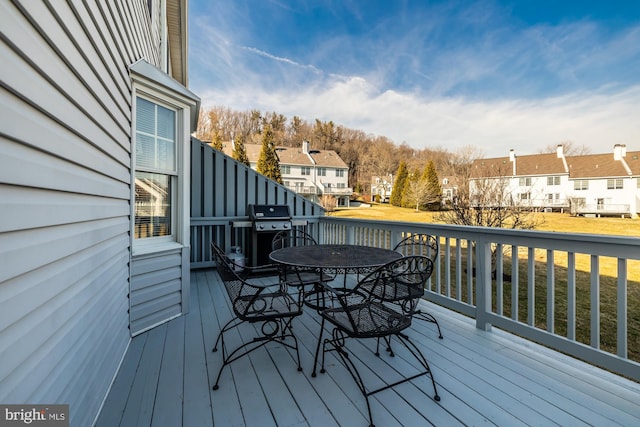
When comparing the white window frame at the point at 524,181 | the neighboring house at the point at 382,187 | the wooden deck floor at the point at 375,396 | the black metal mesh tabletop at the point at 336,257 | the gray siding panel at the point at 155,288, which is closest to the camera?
the wooden deck floor at the point at 375,396

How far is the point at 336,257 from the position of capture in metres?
2.78

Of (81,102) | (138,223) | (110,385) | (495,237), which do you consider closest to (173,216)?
(138,223)

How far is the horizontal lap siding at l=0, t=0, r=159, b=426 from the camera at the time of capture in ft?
2.83

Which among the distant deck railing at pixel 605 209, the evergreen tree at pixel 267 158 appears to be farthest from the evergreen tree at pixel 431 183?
the evergreen tree at pixel 267 158

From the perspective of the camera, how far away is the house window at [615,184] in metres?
23.2

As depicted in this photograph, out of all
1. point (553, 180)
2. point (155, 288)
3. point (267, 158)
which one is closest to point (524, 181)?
point (553, 180)

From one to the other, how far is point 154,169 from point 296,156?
28176mm

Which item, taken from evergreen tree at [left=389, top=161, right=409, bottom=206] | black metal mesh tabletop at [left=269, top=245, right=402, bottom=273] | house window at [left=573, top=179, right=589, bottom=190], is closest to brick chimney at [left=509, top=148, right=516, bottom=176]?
house window at [left=573, top=179, right=589, bottom=190]

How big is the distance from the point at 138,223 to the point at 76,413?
Answer: 1.76 m

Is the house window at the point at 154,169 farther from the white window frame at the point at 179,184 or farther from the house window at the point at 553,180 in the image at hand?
the house window at the point at 553,180

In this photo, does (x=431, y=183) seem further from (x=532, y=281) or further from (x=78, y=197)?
(x=78, y=197)

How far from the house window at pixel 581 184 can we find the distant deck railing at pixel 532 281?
24.6 meters

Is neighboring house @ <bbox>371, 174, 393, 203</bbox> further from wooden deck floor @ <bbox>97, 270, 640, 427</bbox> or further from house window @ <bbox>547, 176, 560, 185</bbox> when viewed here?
wooden deck floor @ <bbox>97, 270, 640, 427</bbox>

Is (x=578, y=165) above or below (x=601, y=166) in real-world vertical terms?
above
